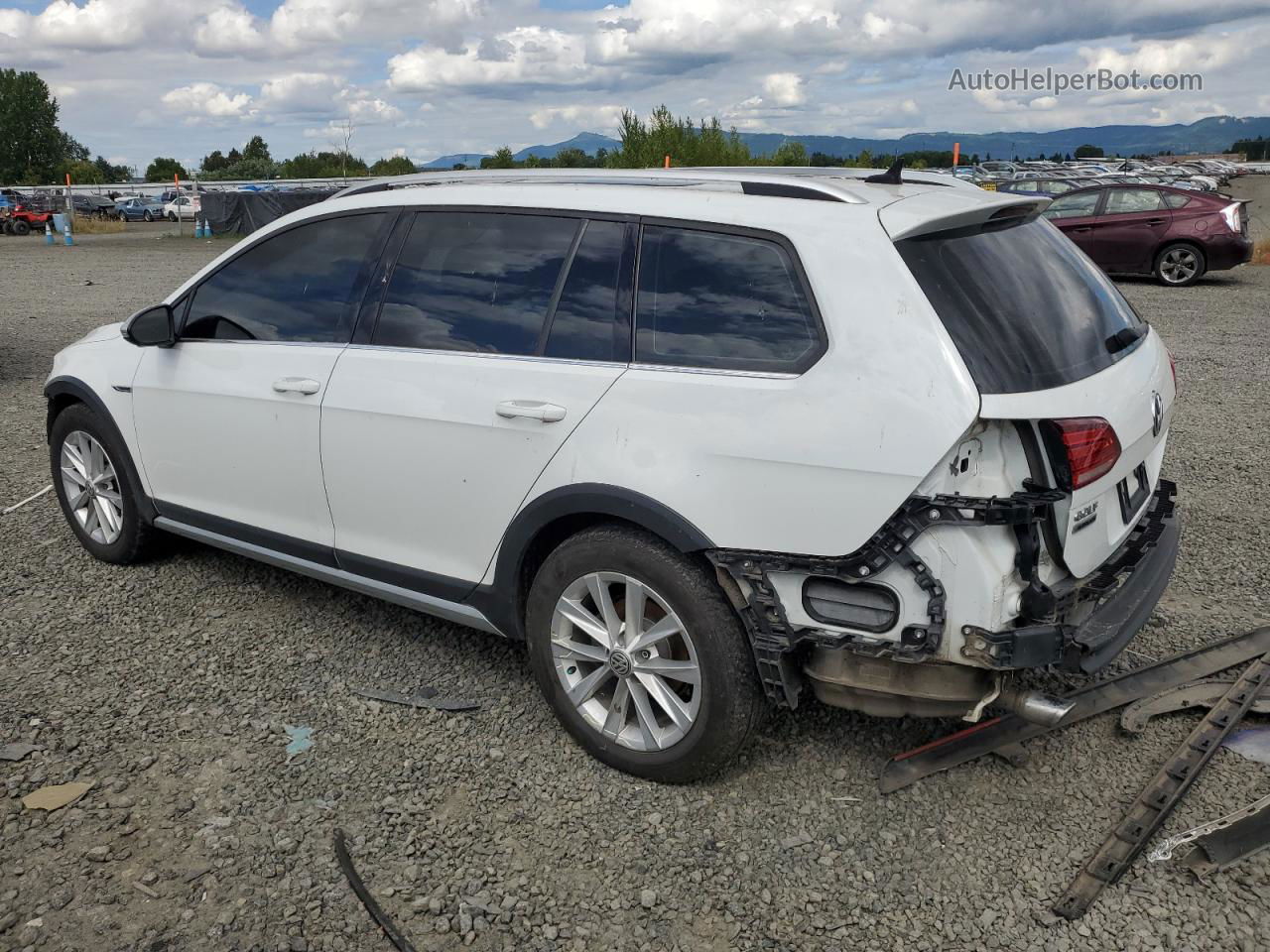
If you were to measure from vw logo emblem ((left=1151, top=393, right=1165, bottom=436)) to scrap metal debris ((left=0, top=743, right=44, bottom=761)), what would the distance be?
12.4ft

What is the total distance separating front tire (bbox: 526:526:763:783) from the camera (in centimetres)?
311

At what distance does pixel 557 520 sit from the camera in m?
3.40

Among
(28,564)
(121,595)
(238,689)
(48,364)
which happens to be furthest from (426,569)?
(48,364)

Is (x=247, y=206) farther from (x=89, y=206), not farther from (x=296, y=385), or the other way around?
(x=296, y=385)

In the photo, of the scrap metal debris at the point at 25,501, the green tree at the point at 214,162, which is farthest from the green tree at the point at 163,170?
the scrap metal debris at the point at 25,501

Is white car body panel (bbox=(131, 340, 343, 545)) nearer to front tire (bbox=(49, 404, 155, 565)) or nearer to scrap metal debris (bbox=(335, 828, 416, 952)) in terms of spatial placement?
front tire (bbox=(49, 404, 155, 565))

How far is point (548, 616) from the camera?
3.48 metres

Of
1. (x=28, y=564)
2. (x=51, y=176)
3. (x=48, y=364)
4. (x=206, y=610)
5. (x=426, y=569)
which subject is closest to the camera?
(x=426, y=569)

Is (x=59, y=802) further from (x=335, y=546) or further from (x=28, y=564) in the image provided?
(x=28, y=564)

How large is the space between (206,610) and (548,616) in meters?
2.07

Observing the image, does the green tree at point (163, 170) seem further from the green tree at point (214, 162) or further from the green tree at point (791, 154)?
the green tree at point (791, 154)

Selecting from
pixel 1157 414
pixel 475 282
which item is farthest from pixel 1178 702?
pixel 475 282

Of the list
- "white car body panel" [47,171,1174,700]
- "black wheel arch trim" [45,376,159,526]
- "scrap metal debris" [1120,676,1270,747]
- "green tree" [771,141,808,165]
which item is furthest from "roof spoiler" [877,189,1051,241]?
"green tree" [771,141,808,165]

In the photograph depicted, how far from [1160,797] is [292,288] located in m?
3.50
